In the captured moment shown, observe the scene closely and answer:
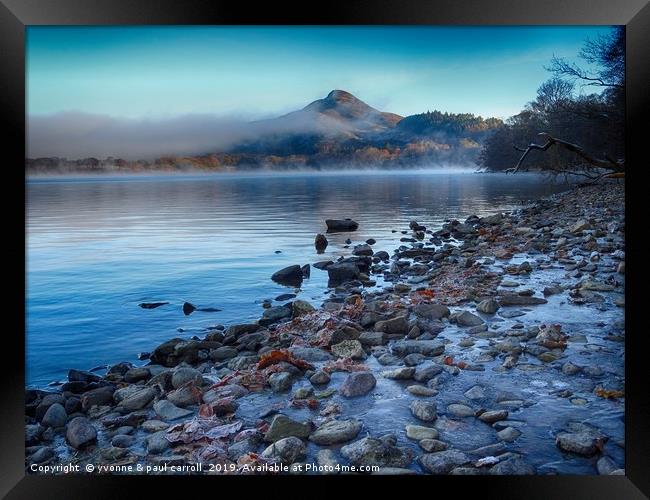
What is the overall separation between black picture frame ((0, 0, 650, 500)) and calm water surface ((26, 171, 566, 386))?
0.20 metres

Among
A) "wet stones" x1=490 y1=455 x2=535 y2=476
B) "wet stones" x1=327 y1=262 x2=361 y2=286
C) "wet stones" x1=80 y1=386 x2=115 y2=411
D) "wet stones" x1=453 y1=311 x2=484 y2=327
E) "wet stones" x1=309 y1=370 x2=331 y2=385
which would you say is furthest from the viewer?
"wet stones" x1=327 y1=262 x2=361 y2=286

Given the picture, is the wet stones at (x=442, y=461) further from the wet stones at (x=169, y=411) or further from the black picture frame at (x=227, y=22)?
the wet stones at (x=169, y=411)

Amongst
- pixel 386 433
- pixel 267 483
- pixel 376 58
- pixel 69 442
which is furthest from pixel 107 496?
pixel 376 58

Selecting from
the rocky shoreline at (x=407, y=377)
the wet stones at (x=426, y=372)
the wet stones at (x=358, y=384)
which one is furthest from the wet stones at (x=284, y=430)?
the wet stones at (x=426, y=372)

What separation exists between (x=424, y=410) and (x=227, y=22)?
268 centimetres

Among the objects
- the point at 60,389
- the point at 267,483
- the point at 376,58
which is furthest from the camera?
the point at 376,58

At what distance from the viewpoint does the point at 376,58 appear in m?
3.75

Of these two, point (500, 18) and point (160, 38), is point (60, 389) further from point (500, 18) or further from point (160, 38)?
point (500, 18)

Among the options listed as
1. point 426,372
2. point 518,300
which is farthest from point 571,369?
point 426,372

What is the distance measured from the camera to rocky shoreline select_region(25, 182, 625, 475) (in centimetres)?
331

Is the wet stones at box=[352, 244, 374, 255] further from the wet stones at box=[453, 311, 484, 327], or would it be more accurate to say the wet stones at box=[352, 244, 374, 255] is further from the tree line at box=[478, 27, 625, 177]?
the tree line at box=[478, 27, 625, 177]

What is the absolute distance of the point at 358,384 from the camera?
354cm

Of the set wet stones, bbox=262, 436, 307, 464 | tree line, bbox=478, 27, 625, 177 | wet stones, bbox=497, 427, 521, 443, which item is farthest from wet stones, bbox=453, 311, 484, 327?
wet stones, bbox=262, 436, 307, 464

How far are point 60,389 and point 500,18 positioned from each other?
3.61 m
